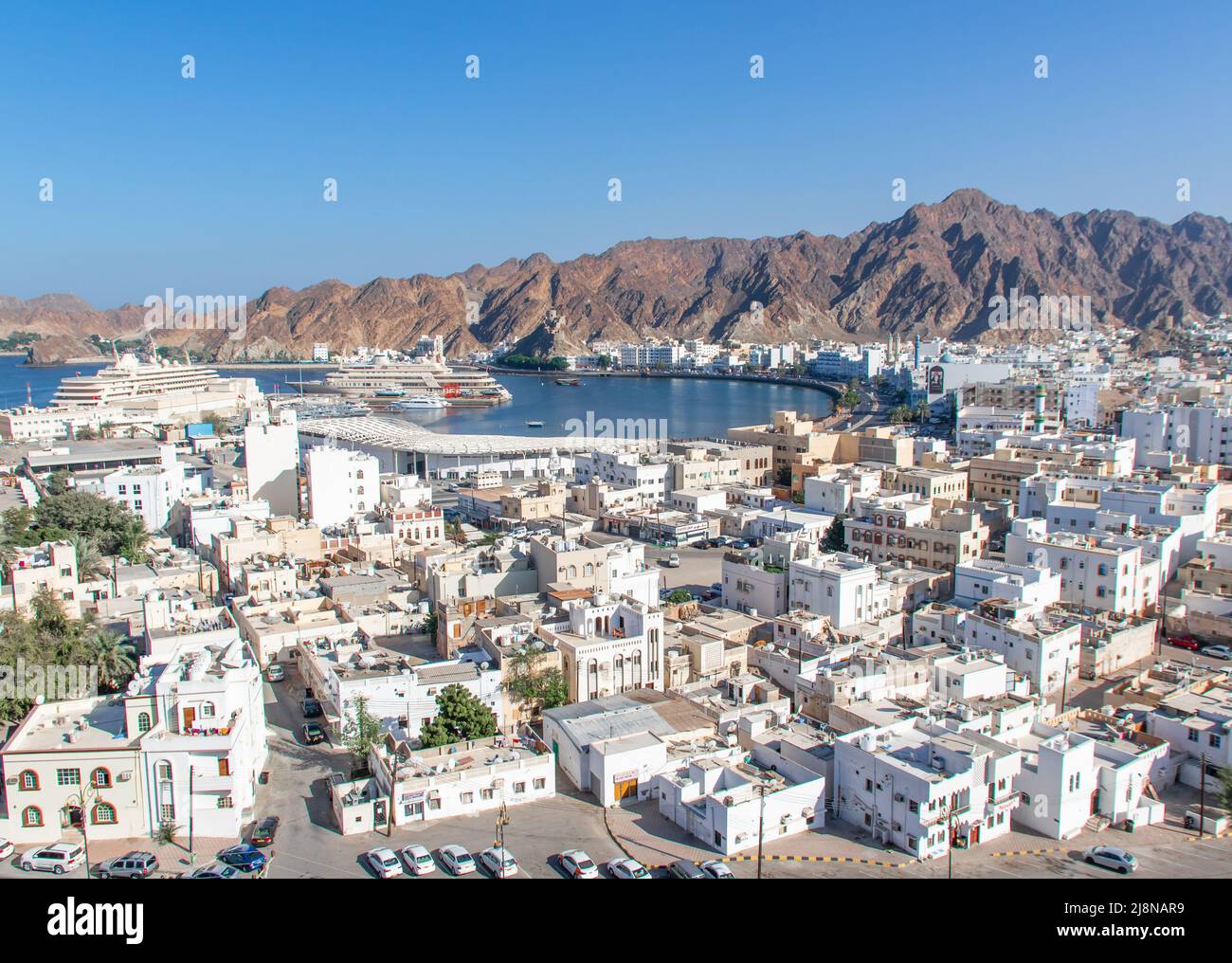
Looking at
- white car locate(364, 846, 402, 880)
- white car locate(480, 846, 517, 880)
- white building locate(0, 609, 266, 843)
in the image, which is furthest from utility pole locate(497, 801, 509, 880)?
white building locate(0, 609, 266, 843)

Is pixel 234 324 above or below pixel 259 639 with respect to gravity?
above

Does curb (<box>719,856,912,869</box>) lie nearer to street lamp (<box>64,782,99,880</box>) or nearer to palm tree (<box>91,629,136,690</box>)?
street lamp (<box>64,782,99,880</box>)

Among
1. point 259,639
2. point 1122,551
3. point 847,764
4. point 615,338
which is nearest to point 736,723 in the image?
point 847,764

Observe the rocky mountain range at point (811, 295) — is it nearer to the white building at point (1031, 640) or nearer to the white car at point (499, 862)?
the white building at point (1031, 640)

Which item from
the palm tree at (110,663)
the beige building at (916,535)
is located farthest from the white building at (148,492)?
the beige building at (916,535)

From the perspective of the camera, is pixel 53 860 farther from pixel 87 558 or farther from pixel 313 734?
pixel 87 558

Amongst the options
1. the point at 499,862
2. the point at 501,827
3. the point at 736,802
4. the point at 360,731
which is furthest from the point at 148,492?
the point at 736,802
